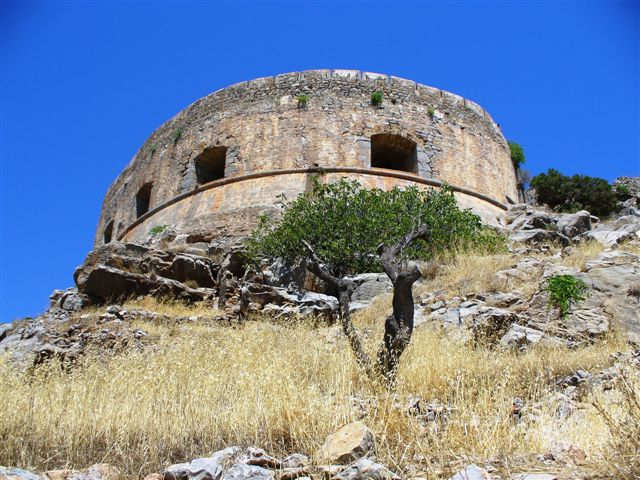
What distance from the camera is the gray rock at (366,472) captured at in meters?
2.68

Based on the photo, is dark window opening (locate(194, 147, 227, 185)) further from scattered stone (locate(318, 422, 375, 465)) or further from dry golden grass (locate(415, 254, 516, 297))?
scattered stone (locate(318, 422, 375, 465))

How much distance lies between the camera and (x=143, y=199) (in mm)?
16406

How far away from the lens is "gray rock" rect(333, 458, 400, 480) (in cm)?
268

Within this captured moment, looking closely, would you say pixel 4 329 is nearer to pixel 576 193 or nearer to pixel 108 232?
pixel 108 232

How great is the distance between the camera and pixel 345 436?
3127 millimetres

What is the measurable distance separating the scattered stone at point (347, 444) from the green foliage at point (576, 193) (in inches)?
517

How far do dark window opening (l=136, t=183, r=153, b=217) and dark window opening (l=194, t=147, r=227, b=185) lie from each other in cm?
187

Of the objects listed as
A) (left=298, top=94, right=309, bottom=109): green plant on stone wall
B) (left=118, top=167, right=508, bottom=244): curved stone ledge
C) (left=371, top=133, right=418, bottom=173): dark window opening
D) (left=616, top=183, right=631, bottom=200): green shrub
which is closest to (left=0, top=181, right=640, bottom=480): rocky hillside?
(left=118, top=167, right=508, bottom=244): curved stone ledge

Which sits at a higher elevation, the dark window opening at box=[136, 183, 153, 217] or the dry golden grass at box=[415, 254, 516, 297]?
the dark window opening at box=[136, 183, 153, 217]

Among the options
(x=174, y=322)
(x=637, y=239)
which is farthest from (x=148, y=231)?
(x=637, y=239)

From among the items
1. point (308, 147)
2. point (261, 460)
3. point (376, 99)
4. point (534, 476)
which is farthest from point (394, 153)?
point (534, 476)

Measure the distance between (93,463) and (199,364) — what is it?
5.44 ft

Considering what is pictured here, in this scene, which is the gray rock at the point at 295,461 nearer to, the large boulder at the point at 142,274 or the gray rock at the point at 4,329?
the large boulder at the point at 142,274

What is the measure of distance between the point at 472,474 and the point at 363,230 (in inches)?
276
